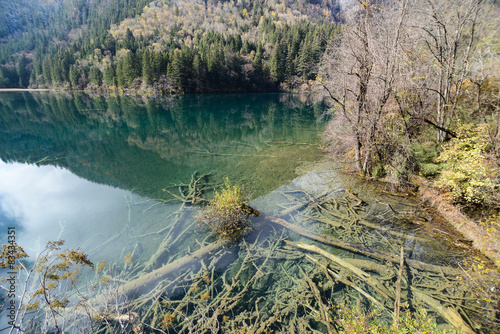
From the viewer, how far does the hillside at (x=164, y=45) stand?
6431 cm

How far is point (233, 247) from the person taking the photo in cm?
680

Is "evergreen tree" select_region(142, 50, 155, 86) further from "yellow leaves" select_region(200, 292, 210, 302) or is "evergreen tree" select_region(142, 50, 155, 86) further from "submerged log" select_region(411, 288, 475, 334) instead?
"submerged log" select_region(411, 288, 475, 334)

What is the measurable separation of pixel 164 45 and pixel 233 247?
367 feet

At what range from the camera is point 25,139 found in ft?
67.1

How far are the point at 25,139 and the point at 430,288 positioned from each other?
29.8 m

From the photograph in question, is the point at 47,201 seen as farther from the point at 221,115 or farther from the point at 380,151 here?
the point at 221,115

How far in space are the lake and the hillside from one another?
7748 millimetres

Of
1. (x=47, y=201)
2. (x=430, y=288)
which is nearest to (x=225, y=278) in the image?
(x=430, y=288)

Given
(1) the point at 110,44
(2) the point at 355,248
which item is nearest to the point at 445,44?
(2) the point at 355,248

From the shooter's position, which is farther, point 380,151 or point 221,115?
point 221,115

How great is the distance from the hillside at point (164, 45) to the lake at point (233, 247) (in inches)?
305

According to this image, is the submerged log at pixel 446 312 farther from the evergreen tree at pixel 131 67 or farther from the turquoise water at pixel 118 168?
the evergreen tree at pixel 131 67

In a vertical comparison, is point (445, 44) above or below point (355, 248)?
above

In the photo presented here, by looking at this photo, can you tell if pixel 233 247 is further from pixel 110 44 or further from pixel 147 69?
pixel 110 44
